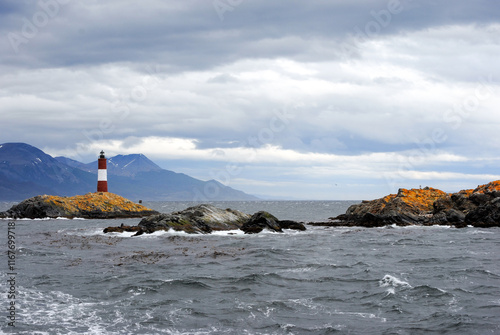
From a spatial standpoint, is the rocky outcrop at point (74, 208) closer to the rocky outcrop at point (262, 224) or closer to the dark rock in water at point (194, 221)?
the dark rock in water at point (194, 221)

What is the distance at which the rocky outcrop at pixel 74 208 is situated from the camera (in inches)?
3401

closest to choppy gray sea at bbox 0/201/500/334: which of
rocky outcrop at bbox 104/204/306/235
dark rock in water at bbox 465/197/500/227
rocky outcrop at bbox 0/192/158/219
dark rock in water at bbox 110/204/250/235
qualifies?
dark rock in water at bbox 110/204/250/235

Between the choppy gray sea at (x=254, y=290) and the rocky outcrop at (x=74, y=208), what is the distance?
55.0 meters

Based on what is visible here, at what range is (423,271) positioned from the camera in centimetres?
2481

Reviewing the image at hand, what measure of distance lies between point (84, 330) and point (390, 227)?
47535 millimetres

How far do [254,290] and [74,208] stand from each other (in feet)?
246

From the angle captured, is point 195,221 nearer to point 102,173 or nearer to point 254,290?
point 254,290

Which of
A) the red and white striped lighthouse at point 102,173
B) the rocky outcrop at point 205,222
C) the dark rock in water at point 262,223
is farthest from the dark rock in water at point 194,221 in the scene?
the red and white striped lighthouse at point 102,173

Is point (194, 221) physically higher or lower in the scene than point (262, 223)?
higher

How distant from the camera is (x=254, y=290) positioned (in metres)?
20.9

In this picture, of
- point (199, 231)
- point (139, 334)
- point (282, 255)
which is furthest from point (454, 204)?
point (139, 334)

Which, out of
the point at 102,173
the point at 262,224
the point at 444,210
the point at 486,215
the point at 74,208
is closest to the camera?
the point at 262,224

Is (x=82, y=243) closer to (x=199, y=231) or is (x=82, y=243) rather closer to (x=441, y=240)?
(x=199, y=231)

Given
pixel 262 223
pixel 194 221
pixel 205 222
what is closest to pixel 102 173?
pixel 205 222
